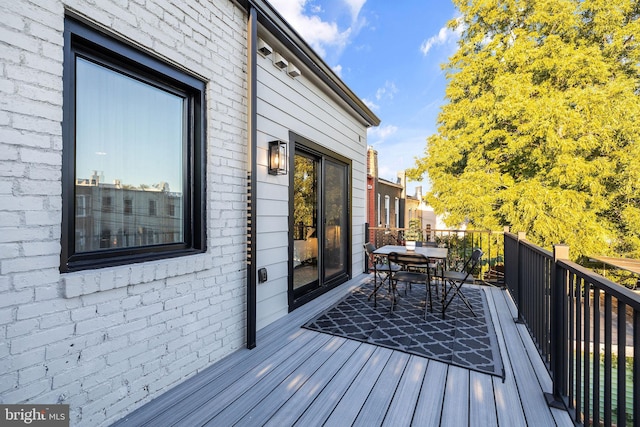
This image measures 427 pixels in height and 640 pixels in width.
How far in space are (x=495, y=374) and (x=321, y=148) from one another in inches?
130

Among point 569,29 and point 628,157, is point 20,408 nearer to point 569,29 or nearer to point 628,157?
point 628,157

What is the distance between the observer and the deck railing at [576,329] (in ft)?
3.83

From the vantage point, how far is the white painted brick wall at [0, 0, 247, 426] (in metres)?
1.35

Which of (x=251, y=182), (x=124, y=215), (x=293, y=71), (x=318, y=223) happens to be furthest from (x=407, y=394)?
(x=293, y=71)

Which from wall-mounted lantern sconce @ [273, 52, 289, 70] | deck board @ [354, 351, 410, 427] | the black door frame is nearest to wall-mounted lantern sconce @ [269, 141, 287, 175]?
the black door frame

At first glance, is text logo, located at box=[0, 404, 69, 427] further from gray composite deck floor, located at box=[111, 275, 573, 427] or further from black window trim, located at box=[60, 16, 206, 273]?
black window trim, located at box=[60, 16, 206, 273]

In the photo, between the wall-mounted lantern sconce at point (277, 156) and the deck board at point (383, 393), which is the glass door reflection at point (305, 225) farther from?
the deck board at point (383, 393)

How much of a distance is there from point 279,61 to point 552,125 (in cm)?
615

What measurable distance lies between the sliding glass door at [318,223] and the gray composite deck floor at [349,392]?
1266 mm

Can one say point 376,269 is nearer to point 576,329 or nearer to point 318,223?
point 318,223

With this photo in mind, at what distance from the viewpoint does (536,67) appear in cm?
672

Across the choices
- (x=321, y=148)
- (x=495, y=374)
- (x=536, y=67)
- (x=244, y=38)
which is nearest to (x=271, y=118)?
(x=244, y=38)

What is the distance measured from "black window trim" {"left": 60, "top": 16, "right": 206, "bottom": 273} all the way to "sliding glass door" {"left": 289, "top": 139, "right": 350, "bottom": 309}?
4.81 ft

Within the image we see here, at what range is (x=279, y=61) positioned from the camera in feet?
10.7
